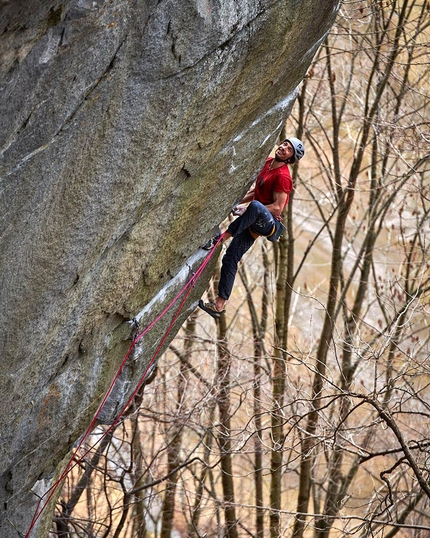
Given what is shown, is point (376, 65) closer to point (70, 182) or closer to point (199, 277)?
point (199, 277)

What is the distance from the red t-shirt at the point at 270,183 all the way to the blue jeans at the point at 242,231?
1.00ft

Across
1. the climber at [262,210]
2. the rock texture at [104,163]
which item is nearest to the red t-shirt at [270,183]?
the climber at [262,210]

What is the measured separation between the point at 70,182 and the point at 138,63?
0.99m

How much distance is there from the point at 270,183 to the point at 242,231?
573 mm

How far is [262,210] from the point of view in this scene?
7.57 metres

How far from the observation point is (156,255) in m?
6.99

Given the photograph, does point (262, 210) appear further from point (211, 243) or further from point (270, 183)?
point (211, 243)

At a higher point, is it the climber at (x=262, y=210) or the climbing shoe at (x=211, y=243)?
the climber at (x=262, y=210)

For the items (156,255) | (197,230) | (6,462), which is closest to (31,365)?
(6,462)

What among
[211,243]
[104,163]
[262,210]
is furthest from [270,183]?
[104,163]

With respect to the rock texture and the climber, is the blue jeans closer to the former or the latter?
the climber

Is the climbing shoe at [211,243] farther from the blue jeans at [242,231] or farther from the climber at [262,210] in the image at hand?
the blue jeans at [242,231]

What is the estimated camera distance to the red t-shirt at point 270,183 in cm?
770

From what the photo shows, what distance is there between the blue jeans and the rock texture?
232 millimetres
